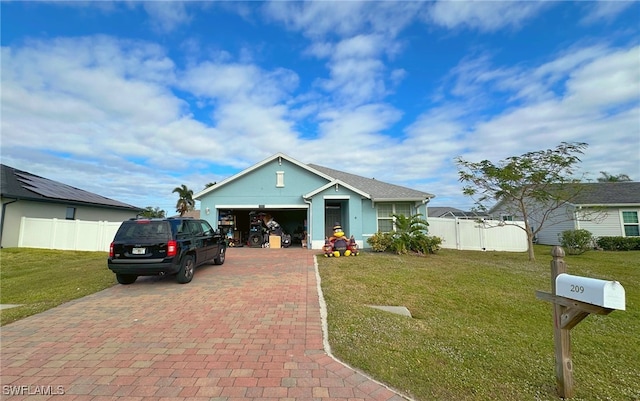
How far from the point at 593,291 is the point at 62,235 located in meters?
20.8

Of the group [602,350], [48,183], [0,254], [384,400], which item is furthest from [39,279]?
[48,183]

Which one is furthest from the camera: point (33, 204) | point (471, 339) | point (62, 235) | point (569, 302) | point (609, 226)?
point (609, 226)

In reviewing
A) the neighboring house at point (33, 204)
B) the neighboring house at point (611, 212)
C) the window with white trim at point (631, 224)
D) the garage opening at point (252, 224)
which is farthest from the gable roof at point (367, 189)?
the window with white trim at point (631, 224)

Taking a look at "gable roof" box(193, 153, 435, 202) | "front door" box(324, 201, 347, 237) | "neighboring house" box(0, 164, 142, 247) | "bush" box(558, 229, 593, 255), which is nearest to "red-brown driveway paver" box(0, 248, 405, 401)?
"gable roof" box(193, 153, 435, 202)

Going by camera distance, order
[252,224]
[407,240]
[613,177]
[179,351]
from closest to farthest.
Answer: [179,351] < [407,240] < [252,224] < [613,177]

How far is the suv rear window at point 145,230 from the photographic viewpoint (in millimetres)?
7285

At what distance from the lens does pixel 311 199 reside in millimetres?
16438

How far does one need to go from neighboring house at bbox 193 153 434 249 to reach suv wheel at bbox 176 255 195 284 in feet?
28.5

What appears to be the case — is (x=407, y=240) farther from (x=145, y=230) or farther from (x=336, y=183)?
(x=145, y=230)

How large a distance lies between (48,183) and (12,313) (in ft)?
66.8

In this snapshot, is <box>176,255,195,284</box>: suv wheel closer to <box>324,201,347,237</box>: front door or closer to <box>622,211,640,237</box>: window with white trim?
<box>324,201,347,237</box>: front door

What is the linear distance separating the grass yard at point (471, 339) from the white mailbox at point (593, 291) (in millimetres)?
1139

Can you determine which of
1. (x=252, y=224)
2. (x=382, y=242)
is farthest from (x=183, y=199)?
(x=382, y=242)

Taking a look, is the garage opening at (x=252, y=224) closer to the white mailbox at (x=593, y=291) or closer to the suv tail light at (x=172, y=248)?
the suv tail light at (x=172, y=248)
